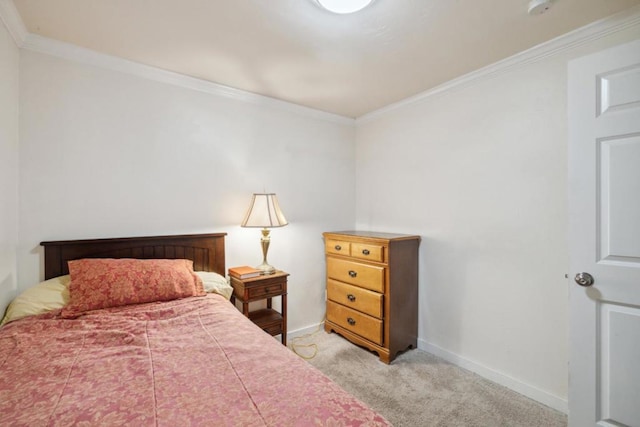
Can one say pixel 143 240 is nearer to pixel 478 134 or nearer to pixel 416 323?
pixel 416 323

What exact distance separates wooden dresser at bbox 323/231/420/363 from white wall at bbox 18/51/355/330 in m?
0.39

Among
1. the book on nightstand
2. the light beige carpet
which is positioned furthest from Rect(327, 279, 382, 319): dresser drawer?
the book on nightstand

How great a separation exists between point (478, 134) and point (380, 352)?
1954 mm

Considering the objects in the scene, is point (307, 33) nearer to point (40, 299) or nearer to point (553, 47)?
point (553, 47)

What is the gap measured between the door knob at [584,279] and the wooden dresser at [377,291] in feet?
3.85

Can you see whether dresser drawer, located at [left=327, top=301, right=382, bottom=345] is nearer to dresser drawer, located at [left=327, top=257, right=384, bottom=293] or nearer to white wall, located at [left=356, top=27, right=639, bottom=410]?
dresser drawer, located at [left=327, top=257, right=384, bottom=293]

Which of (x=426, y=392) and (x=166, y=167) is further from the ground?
(x=166, y=167)

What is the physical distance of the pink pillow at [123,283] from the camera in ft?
5.24

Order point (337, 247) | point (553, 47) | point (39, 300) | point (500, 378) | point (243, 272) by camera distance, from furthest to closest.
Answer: point (337, 247), point (243, 272), point (500, 378), point (553, 47), point (39, 300)

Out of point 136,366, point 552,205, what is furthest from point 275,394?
point 552,205

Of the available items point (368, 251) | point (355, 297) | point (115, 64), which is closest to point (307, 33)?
point (115, 64)

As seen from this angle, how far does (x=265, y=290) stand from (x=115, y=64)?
203 centimetres

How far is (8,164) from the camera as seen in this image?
1631 mm

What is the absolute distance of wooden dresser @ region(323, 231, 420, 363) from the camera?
7.89 ft
